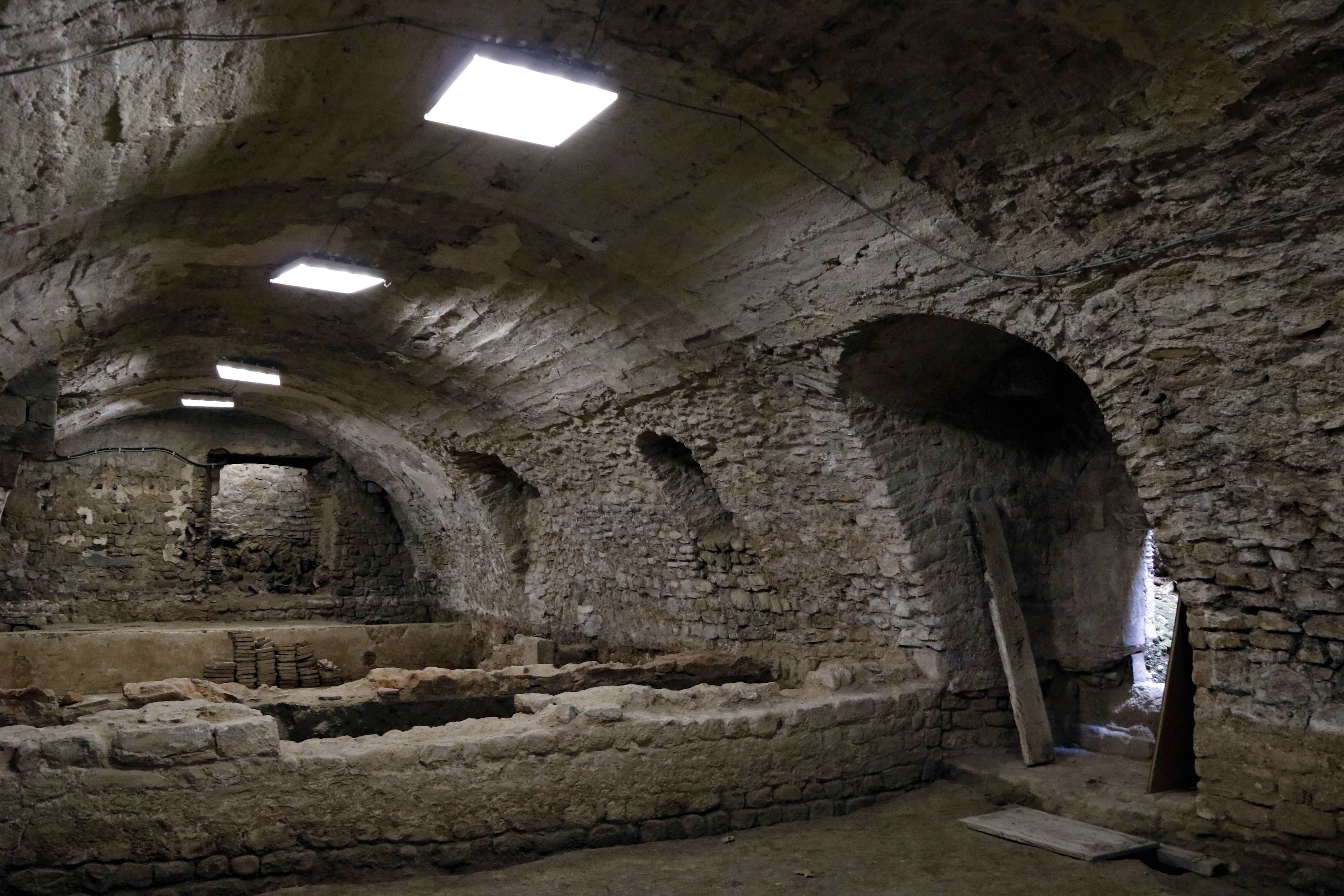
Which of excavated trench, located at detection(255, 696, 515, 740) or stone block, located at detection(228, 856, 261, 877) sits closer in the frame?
stone block, located at detection(228, 856, 261, 877)

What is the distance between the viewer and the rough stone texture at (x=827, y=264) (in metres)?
3.09

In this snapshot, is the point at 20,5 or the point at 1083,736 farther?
the point at 1083,736

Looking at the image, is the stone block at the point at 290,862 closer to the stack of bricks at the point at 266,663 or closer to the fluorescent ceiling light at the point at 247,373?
the fluorescent ceiling light at the point at 247,373

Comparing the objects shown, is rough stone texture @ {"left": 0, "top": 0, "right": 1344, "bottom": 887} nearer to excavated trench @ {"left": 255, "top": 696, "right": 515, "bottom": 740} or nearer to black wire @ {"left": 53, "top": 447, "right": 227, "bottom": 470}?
excavated trench @ {"left": 255, "top": 696, "right": 515, "bottom": 740}

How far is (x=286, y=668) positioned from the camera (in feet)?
33.4

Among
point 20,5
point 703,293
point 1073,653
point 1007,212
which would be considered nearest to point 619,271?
point 703,293

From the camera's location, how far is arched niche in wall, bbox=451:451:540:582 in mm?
10203

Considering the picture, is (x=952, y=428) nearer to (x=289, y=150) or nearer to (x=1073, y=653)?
(x=1073, y=653)

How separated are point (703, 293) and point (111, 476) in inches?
400

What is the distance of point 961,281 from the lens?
4340 millimetres

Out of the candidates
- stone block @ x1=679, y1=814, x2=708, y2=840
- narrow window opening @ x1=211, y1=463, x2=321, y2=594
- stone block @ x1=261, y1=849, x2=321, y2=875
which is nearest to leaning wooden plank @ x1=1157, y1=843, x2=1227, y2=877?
stone block @ x1=679, y1=814, x2=708, y2=840

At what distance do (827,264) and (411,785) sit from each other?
10.2 ft

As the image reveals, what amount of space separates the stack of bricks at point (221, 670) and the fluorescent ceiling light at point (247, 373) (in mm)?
2889

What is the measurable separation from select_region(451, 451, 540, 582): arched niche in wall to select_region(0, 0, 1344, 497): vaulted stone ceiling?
13.2 ft
